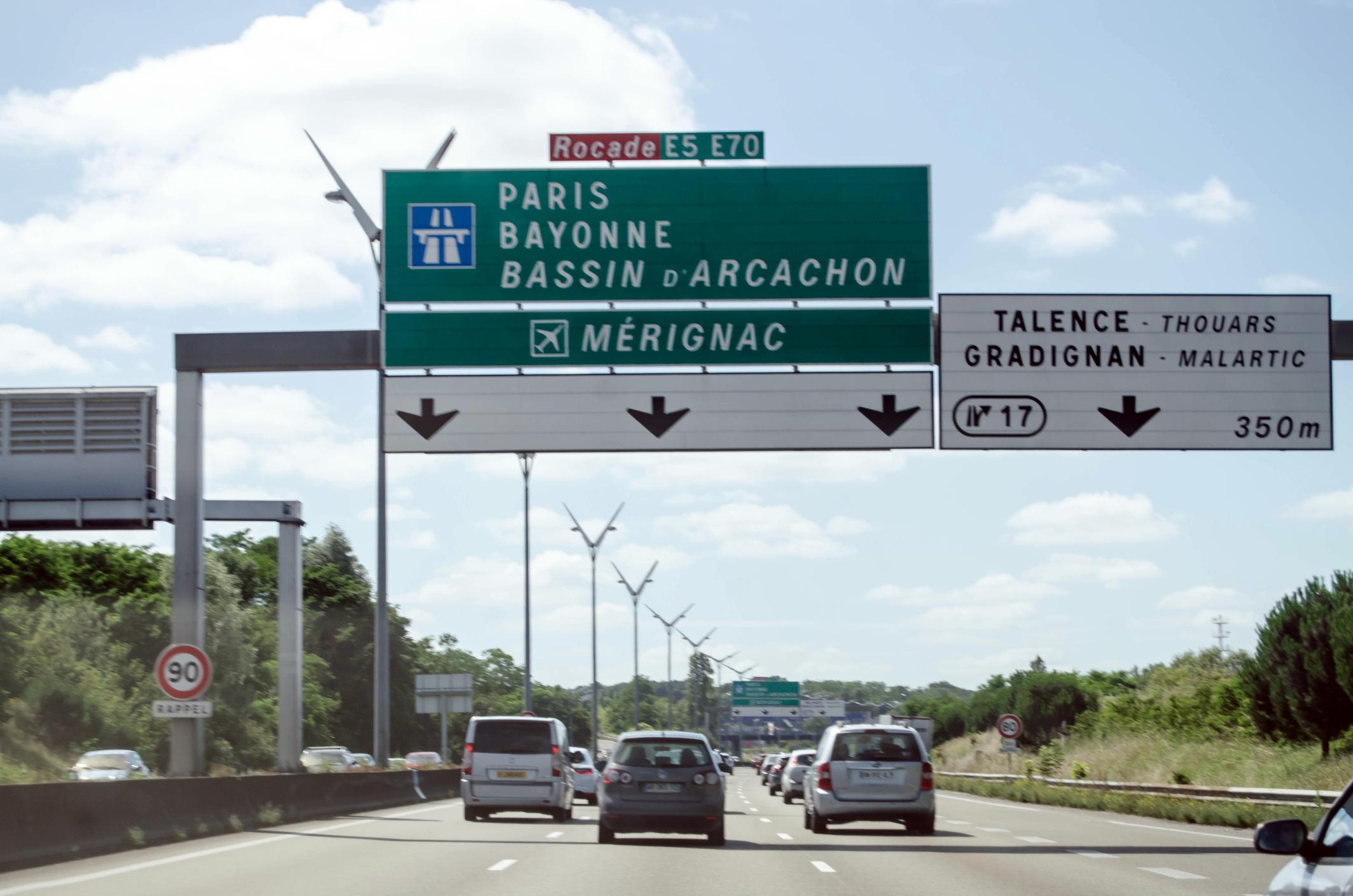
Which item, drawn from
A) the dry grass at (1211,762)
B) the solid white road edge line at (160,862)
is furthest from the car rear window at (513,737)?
the dry grass at (1211,762)

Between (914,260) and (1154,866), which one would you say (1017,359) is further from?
(1154,866)

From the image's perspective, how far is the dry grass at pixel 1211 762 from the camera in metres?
38.2

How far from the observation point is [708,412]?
21.4 m

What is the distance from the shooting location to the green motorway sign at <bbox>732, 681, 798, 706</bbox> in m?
131

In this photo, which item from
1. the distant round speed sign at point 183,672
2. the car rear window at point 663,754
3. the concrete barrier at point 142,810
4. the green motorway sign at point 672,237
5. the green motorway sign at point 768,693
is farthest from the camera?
the green motorway sign at point 768,693

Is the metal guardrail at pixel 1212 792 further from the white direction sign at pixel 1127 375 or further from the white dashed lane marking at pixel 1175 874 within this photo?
the white dashed lane marking at pixel 1175 874

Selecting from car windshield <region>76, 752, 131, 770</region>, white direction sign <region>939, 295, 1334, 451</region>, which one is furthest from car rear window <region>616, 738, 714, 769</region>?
car windshield <region>76, 752, 131, 770</region>

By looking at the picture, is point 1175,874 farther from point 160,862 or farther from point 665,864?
point 160,862

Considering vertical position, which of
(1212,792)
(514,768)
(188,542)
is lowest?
(1212,792)

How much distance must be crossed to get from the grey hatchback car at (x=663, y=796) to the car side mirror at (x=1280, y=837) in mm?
15042

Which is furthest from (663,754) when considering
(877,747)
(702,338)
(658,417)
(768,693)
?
(768,693)

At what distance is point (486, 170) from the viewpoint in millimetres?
21891

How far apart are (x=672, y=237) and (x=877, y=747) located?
7.81 m

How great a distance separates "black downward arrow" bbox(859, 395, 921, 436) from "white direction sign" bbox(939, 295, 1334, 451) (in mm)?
482
